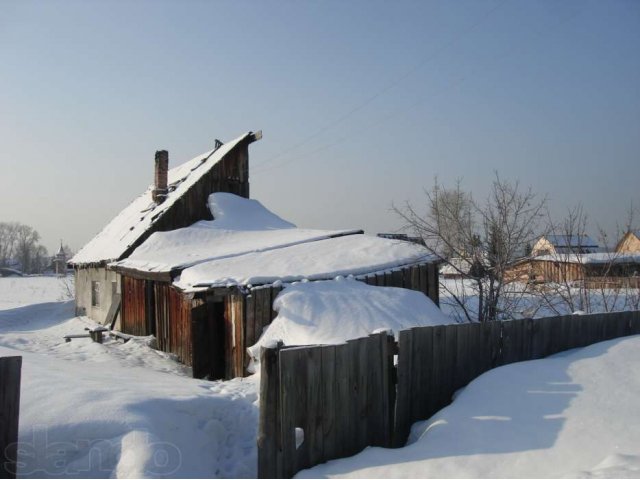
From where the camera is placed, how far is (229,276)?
9711 mm

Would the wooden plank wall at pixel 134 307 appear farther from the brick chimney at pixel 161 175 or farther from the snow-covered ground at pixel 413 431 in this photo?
the snow-covered ground at pixel 413 431

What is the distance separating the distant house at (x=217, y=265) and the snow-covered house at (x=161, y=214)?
1.6 inches

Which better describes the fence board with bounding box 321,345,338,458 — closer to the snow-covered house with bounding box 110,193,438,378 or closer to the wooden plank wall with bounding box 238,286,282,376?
the snow-covered house with bounding box 110,193,438,378

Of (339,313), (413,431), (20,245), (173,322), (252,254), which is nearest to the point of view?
(413,431)

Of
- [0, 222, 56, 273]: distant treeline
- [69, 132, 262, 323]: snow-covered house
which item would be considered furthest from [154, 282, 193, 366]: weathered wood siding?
[0, 222, 56, 273]: distant treeline

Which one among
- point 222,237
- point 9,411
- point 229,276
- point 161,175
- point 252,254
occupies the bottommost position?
point 9,411

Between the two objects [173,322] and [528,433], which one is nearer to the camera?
[528,433]

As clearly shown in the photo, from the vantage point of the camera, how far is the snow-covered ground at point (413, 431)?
360 centimetres

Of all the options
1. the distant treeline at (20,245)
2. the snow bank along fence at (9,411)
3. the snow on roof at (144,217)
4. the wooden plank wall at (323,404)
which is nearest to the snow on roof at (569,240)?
the wooden plank wall at (323,404)

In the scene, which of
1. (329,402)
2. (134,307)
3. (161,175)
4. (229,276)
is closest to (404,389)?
(329,402)

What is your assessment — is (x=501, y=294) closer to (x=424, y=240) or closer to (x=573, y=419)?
(x=424, y=240)

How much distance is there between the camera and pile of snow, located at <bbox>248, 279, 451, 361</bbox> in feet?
26.6

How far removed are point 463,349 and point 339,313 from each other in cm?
311

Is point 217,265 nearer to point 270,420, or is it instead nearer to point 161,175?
point 270,420
